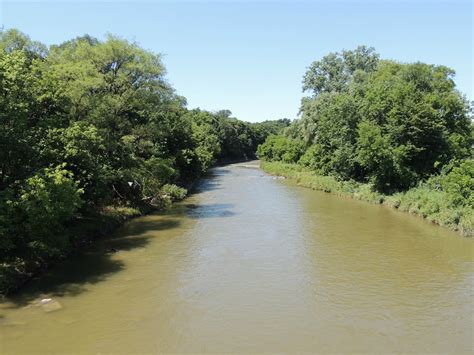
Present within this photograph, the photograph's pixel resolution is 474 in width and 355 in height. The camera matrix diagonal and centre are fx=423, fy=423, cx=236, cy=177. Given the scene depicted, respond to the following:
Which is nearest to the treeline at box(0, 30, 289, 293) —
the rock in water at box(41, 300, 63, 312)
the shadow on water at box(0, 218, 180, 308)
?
the shadow on water at box(0, 218, 180, 308)

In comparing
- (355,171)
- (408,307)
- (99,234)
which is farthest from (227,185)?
(408,307)

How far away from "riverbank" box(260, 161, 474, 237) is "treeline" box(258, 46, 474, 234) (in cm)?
8

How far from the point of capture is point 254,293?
16.4 meters

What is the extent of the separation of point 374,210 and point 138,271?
71.7 ft

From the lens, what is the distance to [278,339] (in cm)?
1287

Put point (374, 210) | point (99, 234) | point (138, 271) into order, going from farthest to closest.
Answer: point (374, 210) → point (99, 234) → point (138, 271)

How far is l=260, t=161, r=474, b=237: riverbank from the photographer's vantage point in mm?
25766

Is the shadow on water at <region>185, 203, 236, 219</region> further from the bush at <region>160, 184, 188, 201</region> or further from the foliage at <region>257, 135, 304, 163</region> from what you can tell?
the foliage at <region>257, 135, 304, 163</region>

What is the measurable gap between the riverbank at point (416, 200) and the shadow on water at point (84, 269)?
18.4 metres

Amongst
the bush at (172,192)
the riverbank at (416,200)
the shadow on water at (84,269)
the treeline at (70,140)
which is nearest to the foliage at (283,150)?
the riverbank at (416,200)

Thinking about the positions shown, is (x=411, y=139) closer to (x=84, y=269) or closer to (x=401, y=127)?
(x=401, y=127)

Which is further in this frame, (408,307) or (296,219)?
(296,219)

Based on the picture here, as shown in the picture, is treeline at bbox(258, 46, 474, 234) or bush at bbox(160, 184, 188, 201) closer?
treeline at bbox(258, 46, 474, 234)

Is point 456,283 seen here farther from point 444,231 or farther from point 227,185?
point 227,185
